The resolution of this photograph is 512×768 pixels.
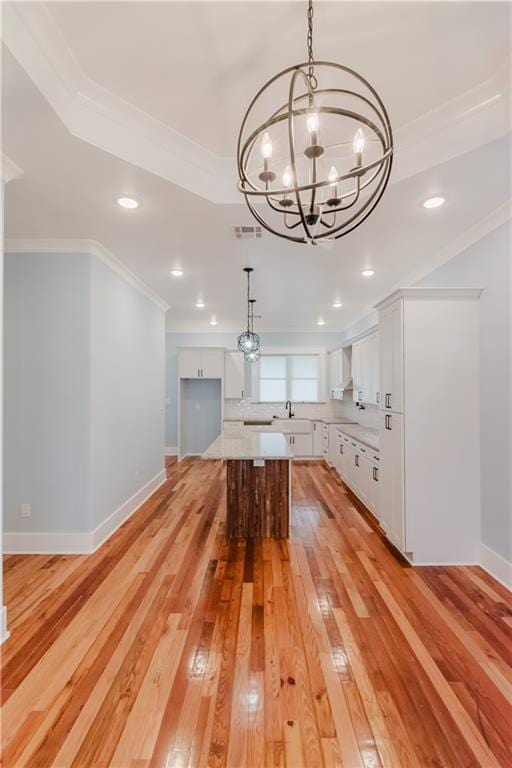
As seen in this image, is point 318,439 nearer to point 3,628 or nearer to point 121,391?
point 121,391

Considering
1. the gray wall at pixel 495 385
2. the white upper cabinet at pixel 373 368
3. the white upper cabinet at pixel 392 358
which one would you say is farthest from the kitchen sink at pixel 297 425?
the gray wall at pixel 495 385

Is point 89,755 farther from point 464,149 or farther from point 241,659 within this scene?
point 464,149

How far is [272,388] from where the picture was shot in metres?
7.90

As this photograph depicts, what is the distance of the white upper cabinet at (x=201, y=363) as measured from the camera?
24.6 ft

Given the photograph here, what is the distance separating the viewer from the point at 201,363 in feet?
24.6

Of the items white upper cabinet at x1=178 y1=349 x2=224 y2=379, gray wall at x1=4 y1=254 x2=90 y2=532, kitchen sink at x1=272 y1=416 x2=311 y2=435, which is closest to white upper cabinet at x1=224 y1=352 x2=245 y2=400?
white upper cabinet at x1=178 y1=349 x2=224 y2=379

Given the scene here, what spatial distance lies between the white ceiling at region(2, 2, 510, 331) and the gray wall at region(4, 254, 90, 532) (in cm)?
54

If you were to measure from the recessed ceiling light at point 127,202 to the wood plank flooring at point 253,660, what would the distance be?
9.60 feet

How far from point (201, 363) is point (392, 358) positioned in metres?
4.83

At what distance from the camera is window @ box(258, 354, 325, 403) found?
25.9ft

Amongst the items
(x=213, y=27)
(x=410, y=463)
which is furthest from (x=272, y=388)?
(x=213, y=27)

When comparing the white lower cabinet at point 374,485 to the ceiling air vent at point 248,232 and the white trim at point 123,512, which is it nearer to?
the ceiling air vent at point 248,232

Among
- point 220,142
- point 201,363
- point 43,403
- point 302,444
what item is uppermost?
point 220,142

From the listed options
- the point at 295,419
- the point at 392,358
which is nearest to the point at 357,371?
the point at 295,419
